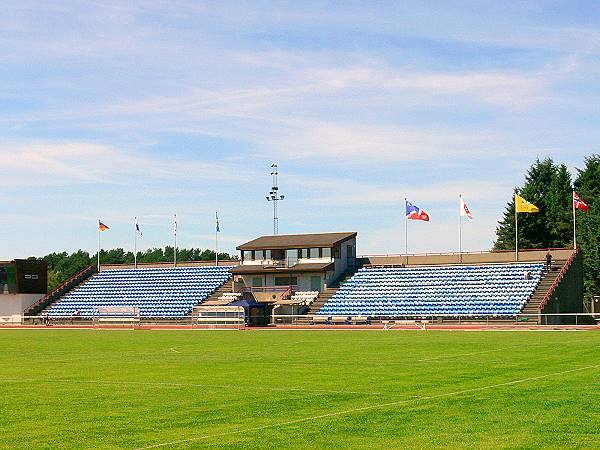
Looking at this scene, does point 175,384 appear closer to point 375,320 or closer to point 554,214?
point 375,320

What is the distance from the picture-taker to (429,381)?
2450 cm

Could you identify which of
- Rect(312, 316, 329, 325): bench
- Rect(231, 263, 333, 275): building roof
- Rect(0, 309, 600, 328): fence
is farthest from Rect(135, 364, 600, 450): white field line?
Rect(231, 263, 333, 275): building roof

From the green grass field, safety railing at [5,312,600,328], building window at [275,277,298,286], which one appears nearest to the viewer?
the green grass field

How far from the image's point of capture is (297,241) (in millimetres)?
102250

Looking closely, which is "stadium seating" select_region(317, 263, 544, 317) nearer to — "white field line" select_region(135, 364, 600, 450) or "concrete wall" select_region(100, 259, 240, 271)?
"concrete wall" select_region(100, 259, 240, 271)

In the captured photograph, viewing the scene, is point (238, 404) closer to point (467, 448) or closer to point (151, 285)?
point (467, 448)

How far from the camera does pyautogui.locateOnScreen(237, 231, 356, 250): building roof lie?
99250 mm

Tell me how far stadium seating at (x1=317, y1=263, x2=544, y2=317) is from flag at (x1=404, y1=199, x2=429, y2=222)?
520cm

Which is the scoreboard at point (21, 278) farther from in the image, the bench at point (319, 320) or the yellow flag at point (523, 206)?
the yellow flag at point (523, 206)

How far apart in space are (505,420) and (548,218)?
353 ft

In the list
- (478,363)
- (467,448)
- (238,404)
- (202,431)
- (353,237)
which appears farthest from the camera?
(353,237)

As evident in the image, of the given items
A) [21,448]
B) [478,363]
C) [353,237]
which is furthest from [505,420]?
[353,237]

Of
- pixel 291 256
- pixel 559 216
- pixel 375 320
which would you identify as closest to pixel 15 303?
pixel 291 256

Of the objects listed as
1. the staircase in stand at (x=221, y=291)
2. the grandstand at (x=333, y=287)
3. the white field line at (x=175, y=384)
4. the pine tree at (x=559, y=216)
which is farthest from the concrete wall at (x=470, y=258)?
the white field line at (x=175, y=384)
